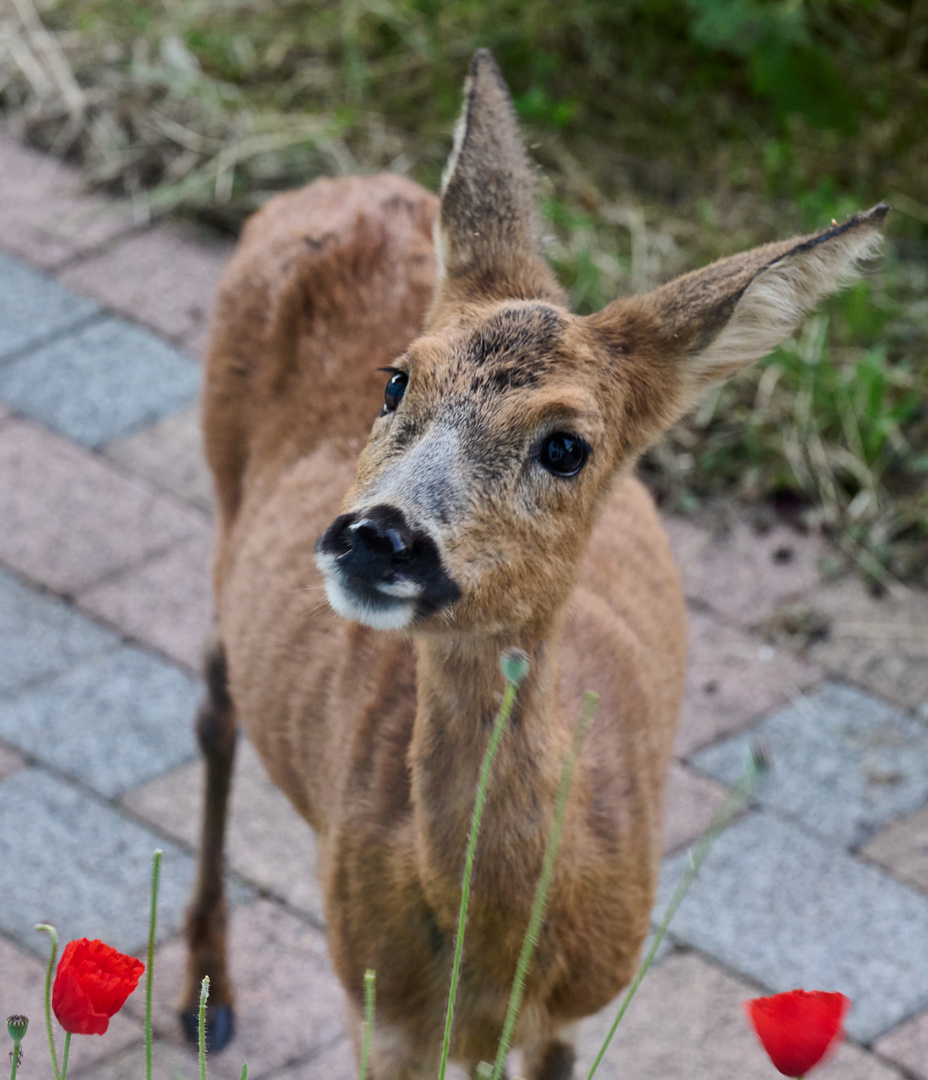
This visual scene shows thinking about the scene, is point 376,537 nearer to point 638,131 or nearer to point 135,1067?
point 135,1067

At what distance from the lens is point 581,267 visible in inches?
226

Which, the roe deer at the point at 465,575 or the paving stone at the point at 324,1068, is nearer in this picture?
the roe deer at the point at 465,575

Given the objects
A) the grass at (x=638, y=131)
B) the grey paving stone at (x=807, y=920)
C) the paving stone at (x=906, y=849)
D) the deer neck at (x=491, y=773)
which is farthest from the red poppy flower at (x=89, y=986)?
the grass at (x=638, y=131)

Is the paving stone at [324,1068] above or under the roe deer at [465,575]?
under

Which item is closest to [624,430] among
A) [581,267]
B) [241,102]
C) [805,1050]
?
[805,1050]

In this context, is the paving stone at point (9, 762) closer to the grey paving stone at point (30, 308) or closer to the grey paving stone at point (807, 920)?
the grey paving stone at point (807, 920)

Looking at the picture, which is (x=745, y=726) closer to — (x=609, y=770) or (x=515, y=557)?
(x=609, y=770)

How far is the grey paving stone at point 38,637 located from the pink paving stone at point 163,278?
1.33m

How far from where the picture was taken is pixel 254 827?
4.04 meters

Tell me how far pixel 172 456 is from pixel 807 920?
8.50ft

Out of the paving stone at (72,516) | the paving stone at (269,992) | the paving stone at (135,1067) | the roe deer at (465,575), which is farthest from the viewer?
the paving stone at (72,516)

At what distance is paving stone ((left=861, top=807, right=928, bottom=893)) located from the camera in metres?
3.91

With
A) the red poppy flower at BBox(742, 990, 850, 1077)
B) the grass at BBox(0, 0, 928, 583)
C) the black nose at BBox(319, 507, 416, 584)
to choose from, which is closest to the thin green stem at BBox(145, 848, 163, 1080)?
the black nose at BBox(319, 507, 416, 584)

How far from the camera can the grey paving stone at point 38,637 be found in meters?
4.39
